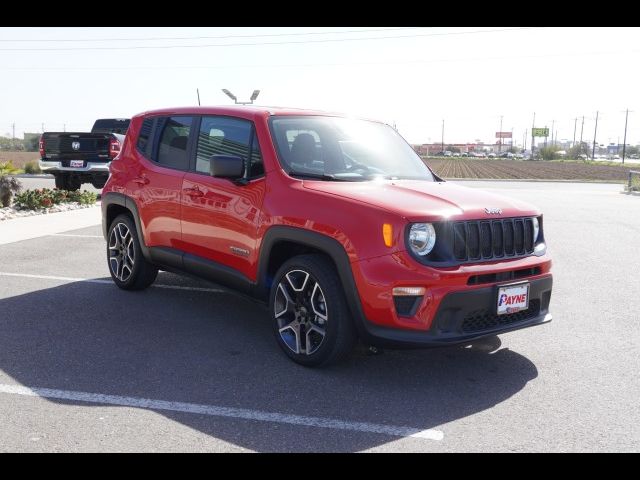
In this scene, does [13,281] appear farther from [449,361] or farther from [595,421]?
[595,421]

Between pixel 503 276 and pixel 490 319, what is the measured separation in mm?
298

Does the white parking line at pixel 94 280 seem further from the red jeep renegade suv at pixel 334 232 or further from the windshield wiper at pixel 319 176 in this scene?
the windshield wiper at pixel 319 176

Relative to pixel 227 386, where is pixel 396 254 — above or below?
above

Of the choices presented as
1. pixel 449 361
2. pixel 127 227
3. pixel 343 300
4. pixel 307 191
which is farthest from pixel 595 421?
pixel 127 227

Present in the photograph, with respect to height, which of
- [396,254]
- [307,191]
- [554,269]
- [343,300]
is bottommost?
[554,269]

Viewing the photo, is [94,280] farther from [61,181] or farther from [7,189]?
[61,181]

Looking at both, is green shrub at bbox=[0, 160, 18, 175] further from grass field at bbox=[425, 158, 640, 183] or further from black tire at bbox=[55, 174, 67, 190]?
grass field at bbox=[425, 158, 640, 183]

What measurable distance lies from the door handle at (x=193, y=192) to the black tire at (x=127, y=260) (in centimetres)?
112

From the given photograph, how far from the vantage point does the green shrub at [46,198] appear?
44.0ft

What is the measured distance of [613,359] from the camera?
5102 millimetres

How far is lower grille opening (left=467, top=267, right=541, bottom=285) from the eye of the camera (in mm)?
4386

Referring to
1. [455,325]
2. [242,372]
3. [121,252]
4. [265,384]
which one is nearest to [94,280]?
[121,252]

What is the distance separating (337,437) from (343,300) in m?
1.07
